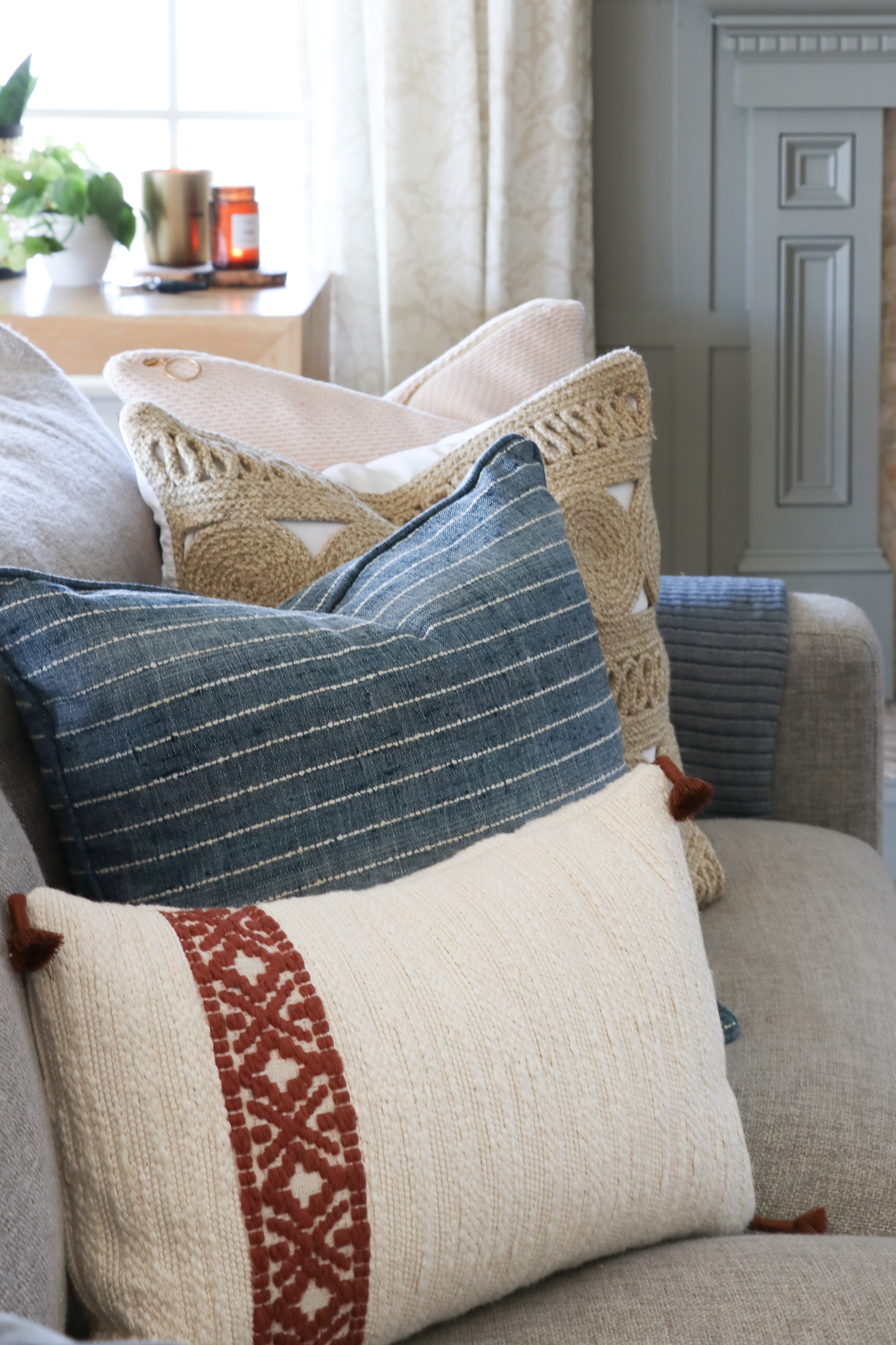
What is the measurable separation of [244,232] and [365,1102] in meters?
1.98

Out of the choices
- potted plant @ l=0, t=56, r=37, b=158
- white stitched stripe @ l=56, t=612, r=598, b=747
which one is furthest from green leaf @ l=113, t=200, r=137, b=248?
white stitched stripe @ l=56, t=612, r=598, b=747

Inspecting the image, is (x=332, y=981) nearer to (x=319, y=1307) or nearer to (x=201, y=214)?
(x=319, y=1307)

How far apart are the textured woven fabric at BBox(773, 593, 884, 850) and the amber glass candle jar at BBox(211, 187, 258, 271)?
136cm

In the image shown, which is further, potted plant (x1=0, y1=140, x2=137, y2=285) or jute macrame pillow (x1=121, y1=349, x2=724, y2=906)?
potted plant (x1=0, y1=140, x2=137, y2=285)

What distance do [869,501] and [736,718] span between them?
1.60 metres

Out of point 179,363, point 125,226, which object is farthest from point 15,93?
point 179,363

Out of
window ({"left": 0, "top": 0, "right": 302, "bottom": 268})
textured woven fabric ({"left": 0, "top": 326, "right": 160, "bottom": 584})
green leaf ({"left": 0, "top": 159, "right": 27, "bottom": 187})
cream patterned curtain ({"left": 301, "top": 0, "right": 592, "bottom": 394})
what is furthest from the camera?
window ({"left": 0, "top": 0, "right": 302, "bottom": 268})

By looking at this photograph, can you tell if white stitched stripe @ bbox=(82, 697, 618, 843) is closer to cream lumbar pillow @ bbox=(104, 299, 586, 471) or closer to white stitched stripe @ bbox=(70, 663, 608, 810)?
white stitched stripe @ bbox=(70, 663, 608, 810)

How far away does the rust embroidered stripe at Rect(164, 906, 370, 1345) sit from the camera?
1.77ft

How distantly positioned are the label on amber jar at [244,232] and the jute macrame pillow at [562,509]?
132 centimetres

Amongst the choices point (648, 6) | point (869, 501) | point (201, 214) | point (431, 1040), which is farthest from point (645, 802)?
point (648, 6)

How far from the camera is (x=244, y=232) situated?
2.25 metres

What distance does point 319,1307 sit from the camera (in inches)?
21.5

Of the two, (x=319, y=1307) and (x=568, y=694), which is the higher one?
(x=568, y=694)
